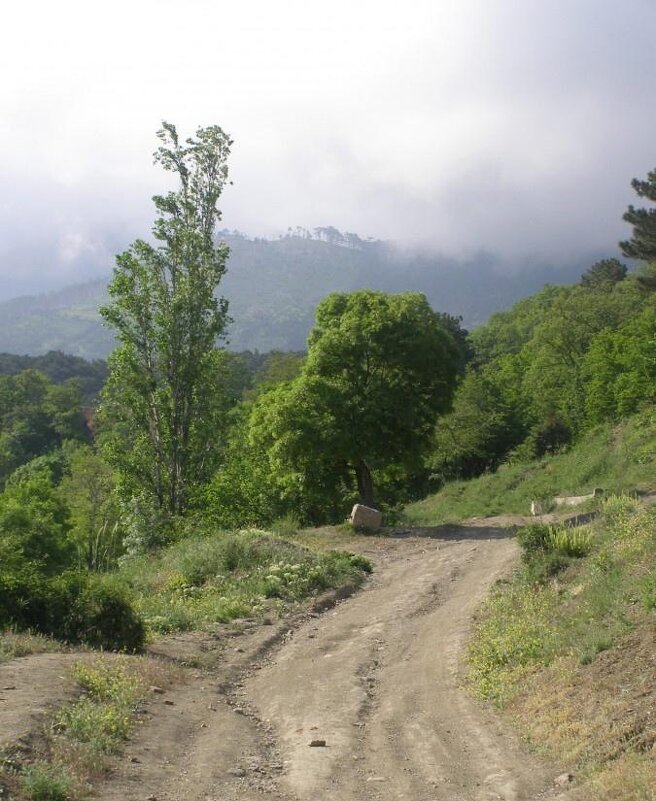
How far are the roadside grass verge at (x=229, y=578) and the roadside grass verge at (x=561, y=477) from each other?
13.4 m

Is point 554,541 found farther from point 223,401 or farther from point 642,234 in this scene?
point 642,234

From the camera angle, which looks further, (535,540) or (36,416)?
(36,416)

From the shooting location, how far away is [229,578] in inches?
748

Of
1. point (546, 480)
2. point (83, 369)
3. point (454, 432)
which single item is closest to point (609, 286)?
point (454, 432)

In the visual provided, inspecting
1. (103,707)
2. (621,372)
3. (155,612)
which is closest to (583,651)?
(103,707)

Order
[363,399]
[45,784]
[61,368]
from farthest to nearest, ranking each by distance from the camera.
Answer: [61,368]
[363,399]
[45,784]

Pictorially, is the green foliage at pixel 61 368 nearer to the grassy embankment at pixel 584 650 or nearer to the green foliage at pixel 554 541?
the green foliage at pixel 554 541

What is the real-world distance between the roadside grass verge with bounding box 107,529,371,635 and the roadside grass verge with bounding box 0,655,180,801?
3.85m

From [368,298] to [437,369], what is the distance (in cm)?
378

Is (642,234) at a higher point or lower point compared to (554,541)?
higher

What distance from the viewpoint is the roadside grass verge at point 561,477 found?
37.2 meters

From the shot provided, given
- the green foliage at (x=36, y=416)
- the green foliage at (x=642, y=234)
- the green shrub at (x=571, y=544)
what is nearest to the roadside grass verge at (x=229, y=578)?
the green shrub at (x=571, y=544)

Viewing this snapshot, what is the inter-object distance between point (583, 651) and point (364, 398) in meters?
18.4

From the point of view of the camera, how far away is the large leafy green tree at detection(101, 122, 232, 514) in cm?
2992
